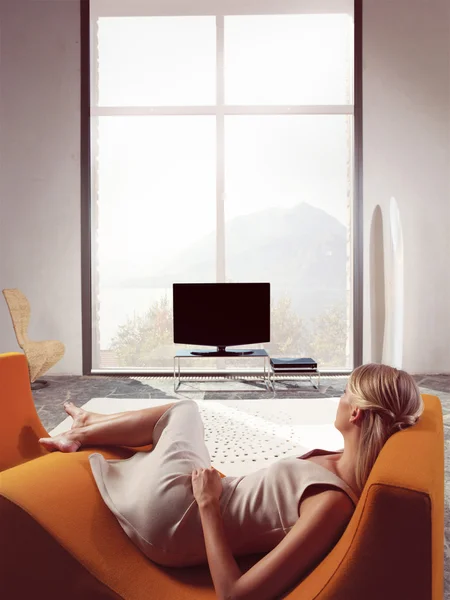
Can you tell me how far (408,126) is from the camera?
547cm

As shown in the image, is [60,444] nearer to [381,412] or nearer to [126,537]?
[126,537]

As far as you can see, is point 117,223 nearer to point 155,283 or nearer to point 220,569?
point 155,283

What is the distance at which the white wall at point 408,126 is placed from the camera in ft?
17.9

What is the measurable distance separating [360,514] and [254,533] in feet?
1.51

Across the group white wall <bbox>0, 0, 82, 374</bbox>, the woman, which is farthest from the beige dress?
white wall <bbox>0, 0, 82, 374</bbox>

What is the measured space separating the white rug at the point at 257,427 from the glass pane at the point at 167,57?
3.42m

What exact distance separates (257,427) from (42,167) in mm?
3886

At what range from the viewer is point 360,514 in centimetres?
82

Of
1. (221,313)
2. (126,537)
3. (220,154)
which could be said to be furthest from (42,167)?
(126,537)

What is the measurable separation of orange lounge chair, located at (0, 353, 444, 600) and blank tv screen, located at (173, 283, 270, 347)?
309cm

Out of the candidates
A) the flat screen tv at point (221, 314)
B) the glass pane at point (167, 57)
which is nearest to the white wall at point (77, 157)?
the glass pane at point (167, 57)

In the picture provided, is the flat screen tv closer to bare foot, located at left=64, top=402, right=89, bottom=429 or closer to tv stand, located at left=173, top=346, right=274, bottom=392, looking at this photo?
tv stand, located at left=173, top=346, right=274, bottom=392

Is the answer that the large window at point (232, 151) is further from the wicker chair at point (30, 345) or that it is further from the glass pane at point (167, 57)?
the wicker chair at point (30, 345)

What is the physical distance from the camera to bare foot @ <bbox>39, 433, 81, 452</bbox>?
1.73 meters
